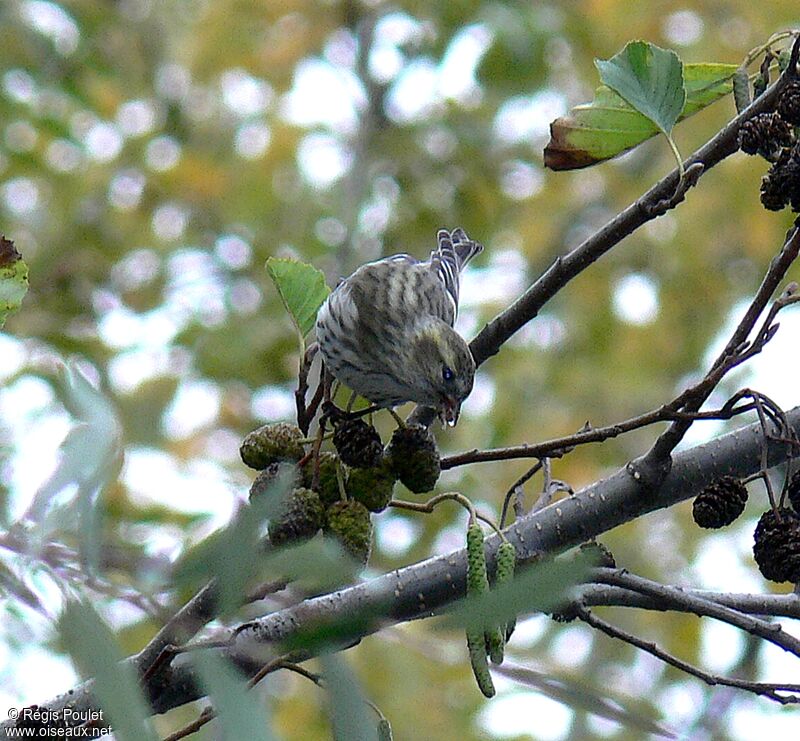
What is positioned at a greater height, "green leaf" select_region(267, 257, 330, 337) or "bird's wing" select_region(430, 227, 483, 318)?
"bird's wing" select_region(430, 227, 483, 318)

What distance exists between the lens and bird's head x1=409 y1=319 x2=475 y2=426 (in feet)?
9.82

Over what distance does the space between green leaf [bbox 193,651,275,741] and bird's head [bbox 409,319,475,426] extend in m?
1.94

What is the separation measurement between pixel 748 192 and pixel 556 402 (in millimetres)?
1473

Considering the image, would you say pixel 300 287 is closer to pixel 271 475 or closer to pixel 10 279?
pixel 271 475

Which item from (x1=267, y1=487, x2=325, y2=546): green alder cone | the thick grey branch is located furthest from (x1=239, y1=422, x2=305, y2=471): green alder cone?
the thick grey branch

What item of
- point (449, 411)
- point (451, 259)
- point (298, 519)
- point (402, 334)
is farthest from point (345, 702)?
point (451, 259)

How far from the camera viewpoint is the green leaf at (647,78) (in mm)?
1748

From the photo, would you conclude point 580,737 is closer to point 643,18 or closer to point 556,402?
point 556,402

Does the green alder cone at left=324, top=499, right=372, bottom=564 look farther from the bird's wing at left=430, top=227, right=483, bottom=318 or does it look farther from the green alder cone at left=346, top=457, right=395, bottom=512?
the bird's wing at left=430, top=227, right=483, bottom=318

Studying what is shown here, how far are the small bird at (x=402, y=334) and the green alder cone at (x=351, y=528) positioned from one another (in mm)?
793

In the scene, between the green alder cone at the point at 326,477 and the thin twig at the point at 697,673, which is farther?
the green alder cone at the point at 326,477

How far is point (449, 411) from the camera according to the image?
9.73ft

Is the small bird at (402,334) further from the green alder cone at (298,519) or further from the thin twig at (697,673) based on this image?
the thin twig at (697,673)

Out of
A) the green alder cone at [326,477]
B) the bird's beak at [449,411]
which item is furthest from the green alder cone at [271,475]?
the bird's beak at [449,411]
